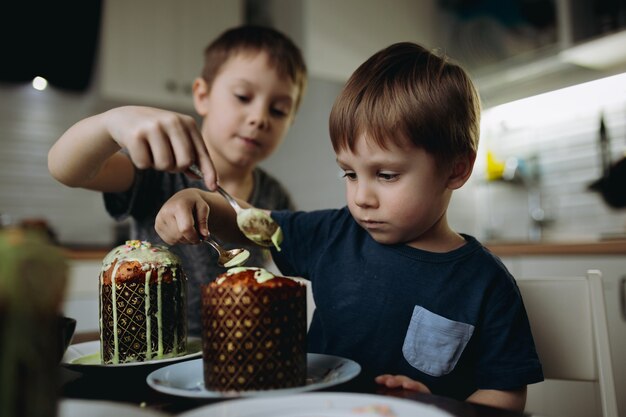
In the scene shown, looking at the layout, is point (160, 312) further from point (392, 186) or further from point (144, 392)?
point (392, 186)

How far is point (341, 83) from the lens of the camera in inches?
122

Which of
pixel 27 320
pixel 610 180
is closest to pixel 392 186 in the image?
pixel 27 320

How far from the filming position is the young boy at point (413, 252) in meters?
0.78

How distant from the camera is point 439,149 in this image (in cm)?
85

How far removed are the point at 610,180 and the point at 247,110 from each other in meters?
1.99

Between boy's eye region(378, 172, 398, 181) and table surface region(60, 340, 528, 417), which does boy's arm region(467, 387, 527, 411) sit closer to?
table surface region(60, 340, 528, 417)

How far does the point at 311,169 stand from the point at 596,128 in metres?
1.50

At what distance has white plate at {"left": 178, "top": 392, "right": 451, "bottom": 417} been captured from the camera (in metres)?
0.40

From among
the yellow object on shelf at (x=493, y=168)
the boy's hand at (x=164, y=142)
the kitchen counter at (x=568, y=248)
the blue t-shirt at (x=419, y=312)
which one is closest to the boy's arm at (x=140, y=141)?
the boy's hand at (x=164, y=142)

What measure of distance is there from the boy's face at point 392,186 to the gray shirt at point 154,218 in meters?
0.38

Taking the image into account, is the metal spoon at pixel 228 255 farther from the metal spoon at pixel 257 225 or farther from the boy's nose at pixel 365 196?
the boy's nose at pixel 365 196

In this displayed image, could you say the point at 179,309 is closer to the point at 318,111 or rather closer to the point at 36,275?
the point at 36,275

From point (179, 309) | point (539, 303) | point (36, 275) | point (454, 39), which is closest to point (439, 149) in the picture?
point (539, 303)

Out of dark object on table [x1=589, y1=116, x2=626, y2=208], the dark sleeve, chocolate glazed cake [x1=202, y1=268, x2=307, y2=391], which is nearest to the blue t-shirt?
the dark sleeve
